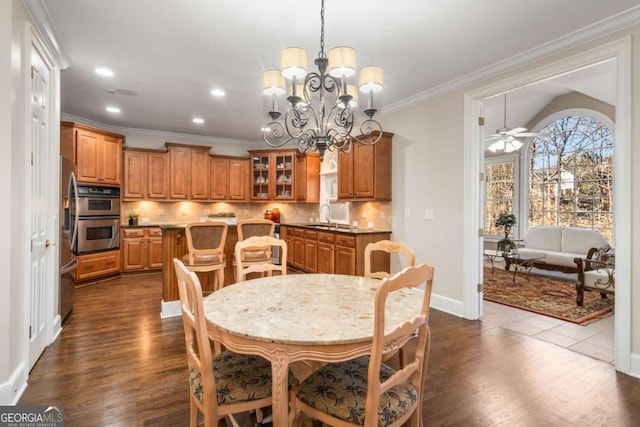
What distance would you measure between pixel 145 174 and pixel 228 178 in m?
1.55

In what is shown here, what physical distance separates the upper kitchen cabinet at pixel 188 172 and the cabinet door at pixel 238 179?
492 millimetres

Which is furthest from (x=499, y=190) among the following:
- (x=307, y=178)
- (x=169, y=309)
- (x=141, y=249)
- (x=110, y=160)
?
(x=110, y=160)

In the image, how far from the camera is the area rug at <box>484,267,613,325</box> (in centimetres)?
387

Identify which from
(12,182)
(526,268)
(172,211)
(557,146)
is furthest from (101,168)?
(557,146)

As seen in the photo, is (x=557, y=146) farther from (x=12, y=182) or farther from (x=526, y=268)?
(x=12, y=182)

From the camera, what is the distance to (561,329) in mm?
3369

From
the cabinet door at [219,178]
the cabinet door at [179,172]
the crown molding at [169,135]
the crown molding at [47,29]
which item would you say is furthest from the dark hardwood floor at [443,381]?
the crown molding at [169,135]

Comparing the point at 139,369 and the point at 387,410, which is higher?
the point at 387,410

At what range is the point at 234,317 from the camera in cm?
149

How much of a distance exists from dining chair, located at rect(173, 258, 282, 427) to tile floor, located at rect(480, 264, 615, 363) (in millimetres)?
2894

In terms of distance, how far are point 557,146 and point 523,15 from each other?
5020 mm

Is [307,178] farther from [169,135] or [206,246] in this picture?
[206,246]

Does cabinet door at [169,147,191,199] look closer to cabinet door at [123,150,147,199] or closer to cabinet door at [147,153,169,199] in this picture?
cabinet door at [147,153,169,199]

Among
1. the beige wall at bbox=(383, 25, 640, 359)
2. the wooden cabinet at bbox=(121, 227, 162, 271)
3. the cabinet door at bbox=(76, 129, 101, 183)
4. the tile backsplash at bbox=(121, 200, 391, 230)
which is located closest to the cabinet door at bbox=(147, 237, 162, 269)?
the wooden cabinet at bbox=(121, 227, 162, 271)
